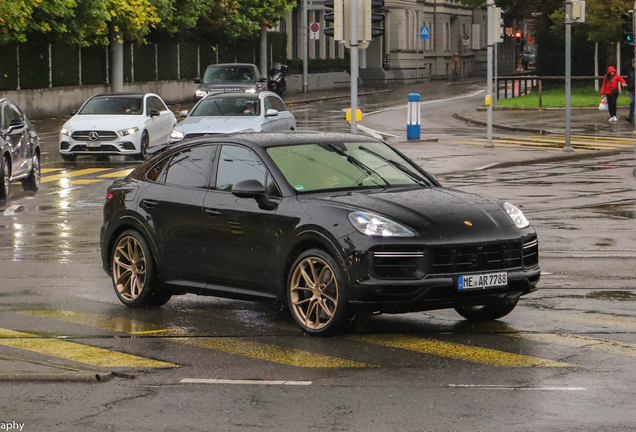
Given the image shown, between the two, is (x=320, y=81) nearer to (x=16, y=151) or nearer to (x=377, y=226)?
(x=16, y=151)

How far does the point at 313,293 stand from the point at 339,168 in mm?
1181

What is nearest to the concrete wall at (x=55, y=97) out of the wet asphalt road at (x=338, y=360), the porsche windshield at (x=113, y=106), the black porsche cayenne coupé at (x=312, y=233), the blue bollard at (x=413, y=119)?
the porsche windshield at (x=113, y=106)

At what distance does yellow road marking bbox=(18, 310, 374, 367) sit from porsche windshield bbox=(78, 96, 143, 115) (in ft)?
63.3

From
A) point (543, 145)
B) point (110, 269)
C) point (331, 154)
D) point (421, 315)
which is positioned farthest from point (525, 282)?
point (543, 145)

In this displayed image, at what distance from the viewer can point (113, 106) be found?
29.3 metres

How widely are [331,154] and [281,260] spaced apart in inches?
44.1

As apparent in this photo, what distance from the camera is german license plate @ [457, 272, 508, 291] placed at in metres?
8.75

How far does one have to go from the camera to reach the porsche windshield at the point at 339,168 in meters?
9.59

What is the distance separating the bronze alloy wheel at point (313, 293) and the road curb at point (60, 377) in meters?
1.83

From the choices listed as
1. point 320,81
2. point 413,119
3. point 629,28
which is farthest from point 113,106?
point 320,81

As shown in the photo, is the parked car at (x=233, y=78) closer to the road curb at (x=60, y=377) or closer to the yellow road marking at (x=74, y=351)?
the yellow road marking at (x=74, y=351)

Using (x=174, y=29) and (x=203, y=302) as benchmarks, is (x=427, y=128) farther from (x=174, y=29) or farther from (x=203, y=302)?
(x=203, y=302)

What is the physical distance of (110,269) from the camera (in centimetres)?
1084

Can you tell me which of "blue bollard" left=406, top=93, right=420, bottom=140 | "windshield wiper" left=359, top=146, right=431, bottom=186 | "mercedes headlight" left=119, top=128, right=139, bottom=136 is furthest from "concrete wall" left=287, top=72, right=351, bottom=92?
"windshield wiper" left=359, top=146, right=431, bottom=186
